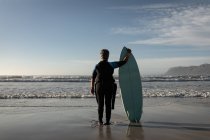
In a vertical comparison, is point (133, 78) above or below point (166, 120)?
above

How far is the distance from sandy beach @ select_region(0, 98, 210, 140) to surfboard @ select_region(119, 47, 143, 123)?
0.24 m

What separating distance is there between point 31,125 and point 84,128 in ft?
4.01

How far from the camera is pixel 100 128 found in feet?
21.7

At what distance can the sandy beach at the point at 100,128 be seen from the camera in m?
5.86

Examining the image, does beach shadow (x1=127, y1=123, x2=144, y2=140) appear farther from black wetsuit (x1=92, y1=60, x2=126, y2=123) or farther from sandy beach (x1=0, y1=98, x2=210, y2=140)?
→ black wetsuit (x1=92, y1=60, x2=126, y2=123)

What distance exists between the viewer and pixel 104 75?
7.05 meters

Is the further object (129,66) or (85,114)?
(85,114)

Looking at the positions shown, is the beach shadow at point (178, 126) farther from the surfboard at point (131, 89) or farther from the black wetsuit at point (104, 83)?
the black wetsuit at point (104, 83)

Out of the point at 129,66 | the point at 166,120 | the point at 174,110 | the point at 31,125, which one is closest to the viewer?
the point at 31,125

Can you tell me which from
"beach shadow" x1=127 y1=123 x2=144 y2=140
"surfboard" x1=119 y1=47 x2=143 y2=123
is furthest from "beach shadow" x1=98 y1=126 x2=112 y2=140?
"surfboard" x1=119 y1=47 x2=143 y2=123

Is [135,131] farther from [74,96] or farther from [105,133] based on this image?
[74,96]

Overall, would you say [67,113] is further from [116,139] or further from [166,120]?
[116,139]

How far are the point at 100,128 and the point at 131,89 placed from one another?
1710 mm

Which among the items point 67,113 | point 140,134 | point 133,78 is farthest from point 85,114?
point 140,134
